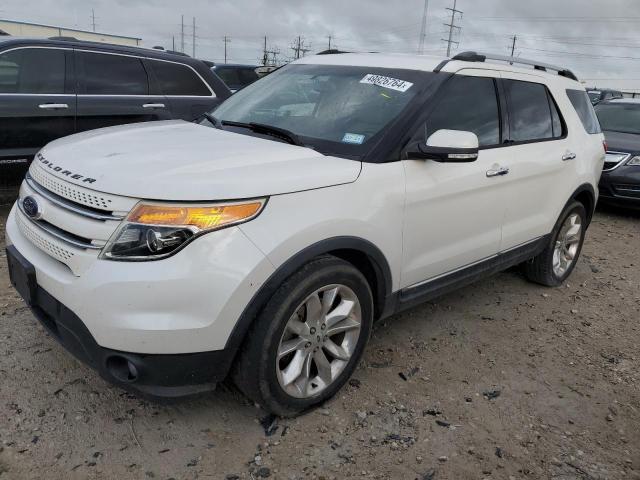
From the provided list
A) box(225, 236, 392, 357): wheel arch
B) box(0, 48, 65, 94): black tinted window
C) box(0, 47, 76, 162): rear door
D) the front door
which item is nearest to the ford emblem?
box(225, 236, 392, 357): wheel arch

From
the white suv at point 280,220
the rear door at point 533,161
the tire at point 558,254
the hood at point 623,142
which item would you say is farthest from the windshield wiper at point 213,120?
the hood at point 623,142

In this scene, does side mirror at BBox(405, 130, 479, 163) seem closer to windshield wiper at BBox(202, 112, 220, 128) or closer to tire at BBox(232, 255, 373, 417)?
tire at BBox(232, 255, 373, 417)

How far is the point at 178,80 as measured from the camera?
6.10 meters

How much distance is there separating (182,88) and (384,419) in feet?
15.0

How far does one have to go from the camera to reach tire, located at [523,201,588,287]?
4516mm

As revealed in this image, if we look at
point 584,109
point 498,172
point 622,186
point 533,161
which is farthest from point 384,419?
point 622,186

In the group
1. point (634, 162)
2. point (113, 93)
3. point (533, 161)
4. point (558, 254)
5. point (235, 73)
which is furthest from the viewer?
point (235, 73)

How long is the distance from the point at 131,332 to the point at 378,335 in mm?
1899

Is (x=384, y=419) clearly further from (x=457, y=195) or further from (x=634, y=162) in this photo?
(x=634, y=162)

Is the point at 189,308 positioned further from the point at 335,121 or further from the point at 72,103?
the point at 72,103

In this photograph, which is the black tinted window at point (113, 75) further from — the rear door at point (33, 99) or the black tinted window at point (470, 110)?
the black tinted window at point (470, 110)

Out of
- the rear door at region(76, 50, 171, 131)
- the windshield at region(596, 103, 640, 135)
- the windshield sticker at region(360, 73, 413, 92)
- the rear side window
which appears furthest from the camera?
the windshield at region(596, 103, 640, 135)

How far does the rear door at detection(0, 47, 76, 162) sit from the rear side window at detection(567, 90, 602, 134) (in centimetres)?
453

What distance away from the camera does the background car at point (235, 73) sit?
37.3ft
